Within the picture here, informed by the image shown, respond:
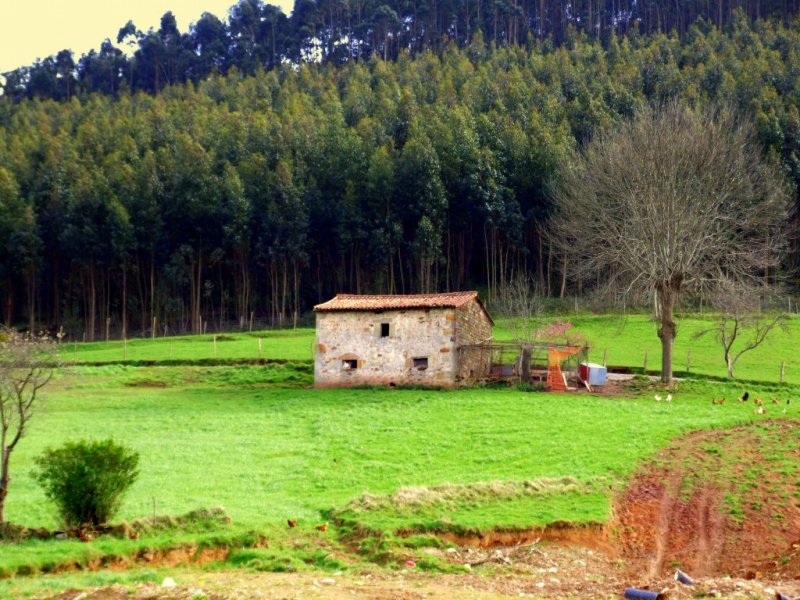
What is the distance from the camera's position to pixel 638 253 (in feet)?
146

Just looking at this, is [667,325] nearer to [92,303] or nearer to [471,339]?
[471,339]

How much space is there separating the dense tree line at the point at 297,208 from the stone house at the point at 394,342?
83.4 feet

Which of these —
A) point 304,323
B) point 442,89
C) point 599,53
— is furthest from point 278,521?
point 599,53

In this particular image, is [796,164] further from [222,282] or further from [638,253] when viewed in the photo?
[222,282]

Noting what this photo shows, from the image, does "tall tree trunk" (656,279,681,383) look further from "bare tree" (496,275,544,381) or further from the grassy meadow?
"bare tree" (496,275,544,381)

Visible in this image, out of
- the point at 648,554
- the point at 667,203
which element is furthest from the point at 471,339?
the point at 648,554

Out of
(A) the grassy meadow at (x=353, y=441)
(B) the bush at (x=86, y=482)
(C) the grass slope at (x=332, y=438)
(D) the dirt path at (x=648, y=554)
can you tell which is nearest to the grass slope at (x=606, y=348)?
(A) the grassy meadow at (x=353, y=441)

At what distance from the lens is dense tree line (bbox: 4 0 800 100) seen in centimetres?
15662

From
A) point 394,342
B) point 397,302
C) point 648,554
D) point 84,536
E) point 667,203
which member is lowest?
point 648,554

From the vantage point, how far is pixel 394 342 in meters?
44.4

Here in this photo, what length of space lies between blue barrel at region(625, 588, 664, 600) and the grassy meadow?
16.3ft

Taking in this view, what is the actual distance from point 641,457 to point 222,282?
186 feet

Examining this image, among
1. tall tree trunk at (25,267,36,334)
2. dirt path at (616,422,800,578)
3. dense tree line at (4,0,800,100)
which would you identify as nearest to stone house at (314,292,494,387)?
dirt path at (616,422,800,578)

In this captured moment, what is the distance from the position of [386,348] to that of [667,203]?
15.1 m
